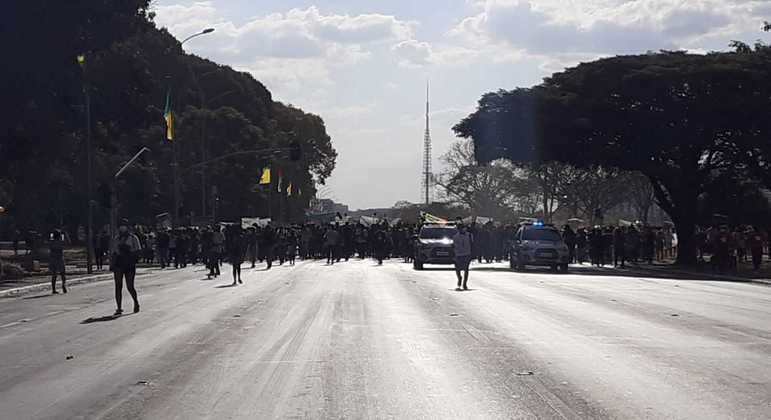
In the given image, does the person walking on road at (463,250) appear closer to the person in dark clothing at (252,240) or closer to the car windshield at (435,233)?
the car windshield at (435,233)

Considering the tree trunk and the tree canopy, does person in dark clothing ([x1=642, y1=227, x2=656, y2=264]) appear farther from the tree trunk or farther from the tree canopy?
the tree canopy

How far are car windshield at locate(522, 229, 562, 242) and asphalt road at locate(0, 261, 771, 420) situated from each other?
18572 mm

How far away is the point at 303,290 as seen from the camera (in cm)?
3095

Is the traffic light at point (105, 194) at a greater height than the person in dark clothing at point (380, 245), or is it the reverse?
the traffic light at point (105, 194)

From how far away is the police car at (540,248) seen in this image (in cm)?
4700

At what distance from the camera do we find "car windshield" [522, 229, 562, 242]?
47.6 metres

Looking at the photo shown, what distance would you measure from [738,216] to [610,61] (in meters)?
25.3

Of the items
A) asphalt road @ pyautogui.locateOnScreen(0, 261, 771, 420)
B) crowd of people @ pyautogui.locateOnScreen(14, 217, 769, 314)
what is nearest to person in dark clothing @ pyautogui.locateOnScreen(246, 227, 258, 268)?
crowd of people @ pyautogui.locateOnScreen(14, 217, 769, 314)

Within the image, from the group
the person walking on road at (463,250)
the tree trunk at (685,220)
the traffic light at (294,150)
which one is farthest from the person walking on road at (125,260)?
the traffic light at (294,150)

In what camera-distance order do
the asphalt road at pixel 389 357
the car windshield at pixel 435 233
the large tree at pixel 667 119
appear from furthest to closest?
the large tree at pixel 667 119, the car windshield at pixel 435 233, the asphalt road at pixel 389 357

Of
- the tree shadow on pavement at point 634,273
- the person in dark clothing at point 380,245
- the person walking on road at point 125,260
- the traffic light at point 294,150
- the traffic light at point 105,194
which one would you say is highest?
the traffic light at point 294,150

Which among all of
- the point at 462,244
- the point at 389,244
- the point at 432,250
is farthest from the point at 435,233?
the point at 462,244

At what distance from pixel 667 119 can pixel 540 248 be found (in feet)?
34.6

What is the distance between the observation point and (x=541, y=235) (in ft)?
157
